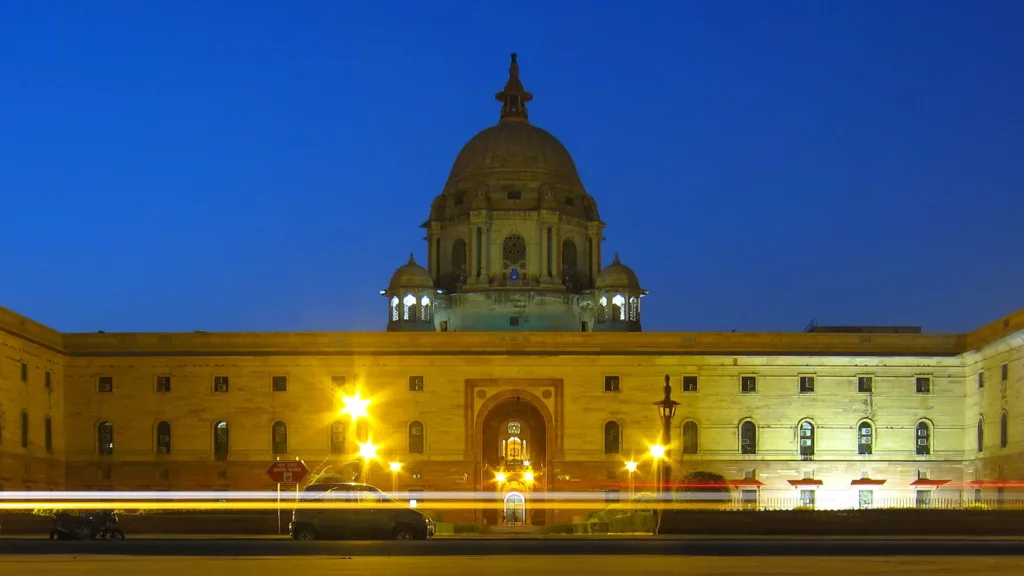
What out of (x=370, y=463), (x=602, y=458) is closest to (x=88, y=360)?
(x=370, y=463)

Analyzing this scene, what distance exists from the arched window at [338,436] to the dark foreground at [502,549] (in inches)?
1753

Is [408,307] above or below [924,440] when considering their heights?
above

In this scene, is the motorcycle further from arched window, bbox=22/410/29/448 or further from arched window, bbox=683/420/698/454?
arched window, bbox=683/420/698/454

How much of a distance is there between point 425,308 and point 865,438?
25.4 metres

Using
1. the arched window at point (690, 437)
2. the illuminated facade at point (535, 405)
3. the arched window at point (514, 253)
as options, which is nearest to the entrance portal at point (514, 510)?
the illuminated facade at point (535, 405)

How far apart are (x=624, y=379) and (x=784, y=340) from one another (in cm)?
826

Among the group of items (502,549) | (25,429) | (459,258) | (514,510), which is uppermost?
(459,258)

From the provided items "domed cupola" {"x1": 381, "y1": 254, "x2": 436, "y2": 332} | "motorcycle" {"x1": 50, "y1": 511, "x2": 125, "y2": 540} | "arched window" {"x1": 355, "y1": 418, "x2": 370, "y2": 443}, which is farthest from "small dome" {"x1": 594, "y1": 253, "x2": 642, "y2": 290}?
"motorcycle" {"x1": 50, "y1": 511, "x2": 125, "y2": 540}

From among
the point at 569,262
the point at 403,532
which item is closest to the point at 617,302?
the point at 569,262

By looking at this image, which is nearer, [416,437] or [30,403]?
[30,403]

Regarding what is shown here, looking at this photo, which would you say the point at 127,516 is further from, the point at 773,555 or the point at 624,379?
the point at 624,379

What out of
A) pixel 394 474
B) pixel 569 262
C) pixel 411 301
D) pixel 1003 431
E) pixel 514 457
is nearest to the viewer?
pixel 1003 431

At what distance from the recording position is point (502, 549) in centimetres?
3584

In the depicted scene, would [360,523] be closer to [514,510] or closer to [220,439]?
[220,439]
